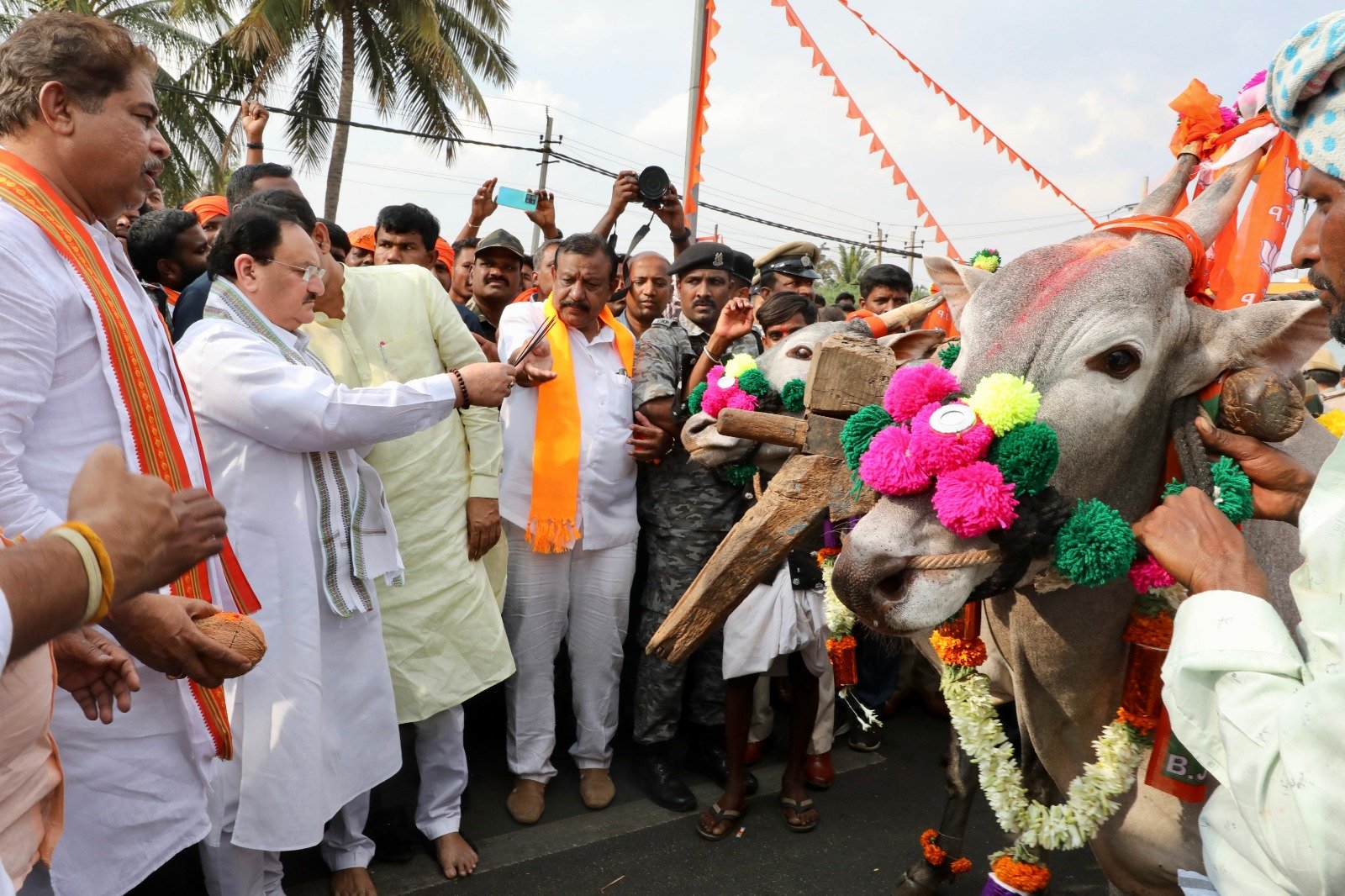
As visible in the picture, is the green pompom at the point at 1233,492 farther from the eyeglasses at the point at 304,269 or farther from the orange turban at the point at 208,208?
the orange turban at the point at 208,208

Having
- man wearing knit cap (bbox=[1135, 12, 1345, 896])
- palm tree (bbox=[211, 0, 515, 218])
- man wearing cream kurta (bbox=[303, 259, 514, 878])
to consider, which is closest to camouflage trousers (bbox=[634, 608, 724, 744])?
man wearing cream kurta (bbox=[303, 259, 514, 878])

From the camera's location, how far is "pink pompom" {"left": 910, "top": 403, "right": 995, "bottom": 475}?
204 centimetres

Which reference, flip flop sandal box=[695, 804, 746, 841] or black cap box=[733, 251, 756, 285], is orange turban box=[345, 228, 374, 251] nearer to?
black cap box=[733, 251, 756, 285]

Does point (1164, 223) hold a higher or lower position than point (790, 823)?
higher

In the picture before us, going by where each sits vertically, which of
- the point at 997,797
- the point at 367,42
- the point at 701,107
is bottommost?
the point at 997,797

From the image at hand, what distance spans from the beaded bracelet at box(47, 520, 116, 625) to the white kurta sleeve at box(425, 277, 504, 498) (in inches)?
117

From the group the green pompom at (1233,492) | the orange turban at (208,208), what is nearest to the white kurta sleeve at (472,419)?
the orange turban at (208,208)

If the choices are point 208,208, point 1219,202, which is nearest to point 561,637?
A: point 208,208

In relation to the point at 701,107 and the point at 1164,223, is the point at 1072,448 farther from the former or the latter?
the point at 701,107

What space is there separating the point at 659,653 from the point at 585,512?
182 centimetres

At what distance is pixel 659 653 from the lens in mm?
2824

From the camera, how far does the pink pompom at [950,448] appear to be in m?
2.04

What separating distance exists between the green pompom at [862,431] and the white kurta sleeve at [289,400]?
1545 millimetres

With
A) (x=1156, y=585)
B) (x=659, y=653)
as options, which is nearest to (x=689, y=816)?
(x=659, y=653)
